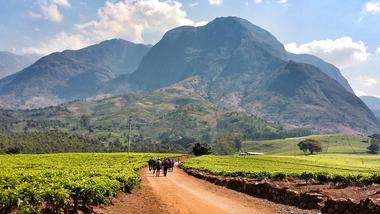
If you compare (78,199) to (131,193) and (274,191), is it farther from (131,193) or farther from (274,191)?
(274,191)

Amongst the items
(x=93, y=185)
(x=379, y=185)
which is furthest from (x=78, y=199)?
(x=379, y=185)

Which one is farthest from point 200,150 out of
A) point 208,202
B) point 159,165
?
point 208,202

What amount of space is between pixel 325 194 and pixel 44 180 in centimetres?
2051

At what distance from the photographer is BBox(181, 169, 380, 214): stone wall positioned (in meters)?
25.4

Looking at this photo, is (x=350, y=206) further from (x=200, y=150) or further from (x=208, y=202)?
(x=200, y=150)

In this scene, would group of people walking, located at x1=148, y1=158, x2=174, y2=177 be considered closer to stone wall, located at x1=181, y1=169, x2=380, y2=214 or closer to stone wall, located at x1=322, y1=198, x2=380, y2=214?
stone wall, located at x1=181, y1=169, x2=380, y2=214

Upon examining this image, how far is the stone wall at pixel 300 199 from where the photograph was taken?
25.4 meters

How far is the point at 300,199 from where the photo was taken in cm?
3281

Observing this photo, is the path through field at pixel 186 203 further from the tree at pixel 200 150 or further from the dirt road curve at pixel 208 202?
the tree at pixel 200 150

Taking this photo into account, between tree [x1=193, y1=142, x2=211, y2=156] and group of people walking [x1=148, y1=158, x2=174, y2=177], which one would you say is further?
tree [x1=193, y1=142, x2=211, y2=156]

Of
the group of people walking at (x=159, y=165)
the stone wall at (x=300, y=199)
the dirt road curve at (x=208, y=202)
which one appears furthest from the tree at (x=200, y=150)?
the dirt road curve at (x=208, y=202)

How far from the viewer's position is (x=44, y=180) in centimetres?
2395

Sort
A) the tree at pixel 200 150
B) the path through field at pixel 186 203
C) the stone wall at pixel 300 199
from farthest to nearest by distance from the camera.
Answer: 1. the tree at pixel 200 150
2. the path through field at pixel 186 203
3. the stone wall at pixel 300 199

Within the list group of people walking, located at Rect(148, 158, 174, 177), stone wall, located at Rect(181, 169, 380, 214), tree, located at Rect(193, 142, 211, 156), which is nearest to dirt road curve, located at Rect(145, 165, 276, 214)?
stone wall, located at Rect(181, 169, 380, 214)
